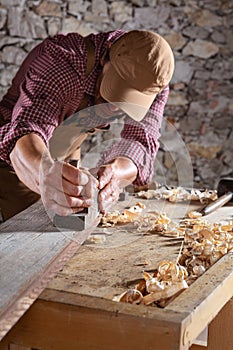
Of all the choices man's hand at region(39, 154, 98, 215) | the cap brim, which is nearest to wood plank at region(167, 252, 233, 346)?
man's hand at region(39, 154, 98, 215)

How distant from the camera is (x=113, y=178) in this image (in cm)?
234

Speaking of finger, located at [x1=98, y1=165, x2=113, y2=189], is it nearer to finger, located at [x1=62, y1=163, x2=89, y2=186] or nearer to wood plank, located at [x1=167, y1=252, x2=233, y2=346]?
finger, located at [x1=62, y1=163, x2=89, y2=186]

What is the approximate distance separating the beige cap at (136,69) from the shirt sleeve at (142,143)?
261 mm

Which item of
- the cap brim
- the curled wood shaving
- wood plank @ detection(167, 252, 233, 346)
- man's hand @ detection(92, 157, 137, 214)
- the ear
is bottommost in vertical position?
the curled wood shaving

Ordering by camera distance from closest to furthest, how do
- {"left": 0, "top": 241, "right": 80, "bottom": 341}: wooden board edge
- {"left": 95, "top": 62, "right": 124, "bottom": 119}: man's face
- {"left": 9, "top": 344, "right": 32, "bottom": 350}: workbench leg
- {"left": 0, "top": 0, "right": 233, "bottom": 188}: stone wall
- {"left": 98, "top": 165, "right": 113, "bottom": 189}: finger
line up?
1. {"left": 0, "top": 241, "right": 80, "bottom": 341}: wooden board edge
2. {"left": 9, "top": 344, "right": 32, "bottom": 350}: workbench leg
3. {"left": 98, "top": 165, "right": 113, "bottom": 189}: finger
4. {"left": 95, "top": 62, "right": 124, "bottom": 119}: man's face
5. {"left": 0, "top": 0, "right": 233, "bottom": 188}: stone wall

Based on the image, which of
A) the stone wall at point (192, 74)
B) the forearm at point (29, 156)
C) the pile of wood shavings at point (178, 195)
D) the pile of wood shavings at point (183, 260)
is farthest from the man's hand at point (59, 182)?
the stone wall at point (192, 74)

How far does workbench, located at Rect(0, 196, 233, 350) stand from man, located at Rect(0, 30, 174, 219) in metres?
0.18

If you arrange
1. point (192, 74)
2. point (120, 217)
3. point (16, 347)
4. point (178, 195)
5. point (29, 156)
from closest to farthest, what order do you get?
1. point (16, 347)
2. point (29, 156)
3. point (120, 217)
4. point (178, 195)
5. point (192, 74)

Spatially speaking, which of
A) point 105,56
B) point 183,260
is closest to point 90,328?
point 183,260

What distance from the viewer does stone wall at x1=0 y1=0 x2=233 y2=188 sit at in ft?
15.7

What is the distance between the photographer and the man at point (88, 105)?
205 centimetres

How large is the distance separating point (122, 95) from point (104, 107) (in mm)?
163

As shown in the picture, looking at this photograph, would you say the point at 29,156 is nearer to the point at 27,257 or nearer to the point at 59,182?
the point at 59,182

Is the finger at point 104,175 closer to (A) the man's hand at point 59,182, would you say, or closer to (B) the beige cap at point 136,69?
(A) the man's hand at point 59,182
